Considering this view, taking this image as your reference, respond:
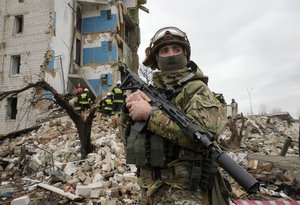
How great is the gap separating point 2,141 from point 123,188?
897cm

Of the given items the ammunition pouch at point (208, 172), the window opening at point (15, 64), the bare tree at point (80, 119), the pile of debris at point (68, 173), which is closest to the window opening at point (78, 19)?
the window opening at point (15, 64)

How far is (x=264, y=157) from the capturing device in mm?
7242

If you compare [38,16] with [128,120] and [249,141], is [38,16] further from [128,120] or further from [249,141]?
[128,120]

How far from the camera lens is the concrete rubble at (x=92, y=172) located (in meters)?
5.74

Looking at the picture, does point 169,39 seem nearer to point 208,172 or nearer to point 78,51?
point 208,172

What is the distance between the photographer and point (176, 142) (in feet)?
6.39

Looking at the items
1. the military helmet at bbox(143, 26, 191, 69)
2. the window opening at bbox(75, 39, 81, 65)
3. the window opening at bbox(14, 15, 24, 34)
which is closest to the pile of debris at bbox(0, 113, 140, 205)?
the military helmet at bbox(143, 26, 191, 69)

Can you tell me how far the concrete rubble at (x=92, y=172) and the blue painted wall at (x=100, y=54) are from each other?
1108 centimetres

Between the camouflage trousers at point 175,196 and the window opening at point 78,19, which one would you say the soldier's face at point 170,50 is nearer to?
the camouflage trousers at point 175,196

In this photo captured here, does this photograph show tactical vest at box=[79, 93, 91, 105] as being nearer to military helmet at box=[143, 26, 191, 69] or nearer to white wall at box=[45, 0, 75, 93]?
white wall at box=[45, 0, 75, 93]

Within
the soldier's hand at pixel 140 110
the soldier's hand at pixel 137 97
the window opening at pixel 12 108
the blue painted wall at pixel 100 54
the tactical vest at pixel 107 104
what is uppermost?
the blue painted wall at pixel 100 54

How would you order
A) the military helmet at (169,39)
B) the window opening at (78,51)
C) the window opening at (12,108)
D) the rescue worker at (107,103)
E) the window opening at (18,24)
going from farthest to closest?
the window opening at (78,51) → the window opening at (18,24) → the window opening at (12,108) → the rescue worker at (107,103) → the military helmet at (169,39)

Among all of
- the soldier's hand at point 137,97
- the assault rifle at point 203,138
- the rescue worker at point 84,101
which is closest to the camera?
the assault rifle at point 203,138

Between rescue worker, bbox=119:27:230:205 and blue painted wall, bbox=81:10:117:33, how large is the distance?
66.0 feet
